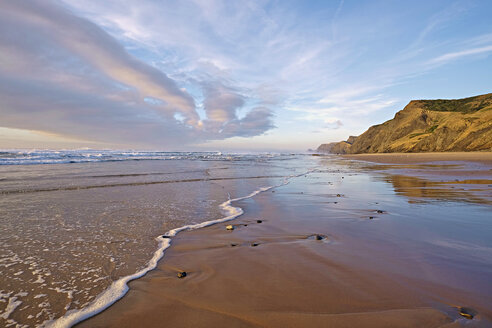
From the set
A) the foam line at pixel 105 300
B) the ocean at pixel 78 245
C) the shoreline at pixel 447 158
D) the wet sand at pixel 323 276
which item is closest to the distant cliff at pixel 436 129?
the shoreline at pixel 447 158

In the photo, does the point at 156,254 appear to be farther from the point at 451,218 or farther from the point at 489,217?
the point at 489,217

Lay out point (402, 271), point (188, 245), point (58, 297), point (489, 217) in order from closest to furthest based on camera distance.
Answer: point (58, 297) < point (402, 271) < point (188, 245) < point (489, 217)

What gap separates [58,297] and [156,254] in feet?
4.33

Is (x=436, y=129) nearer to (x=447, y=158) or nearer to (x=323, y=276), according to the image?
(x=447, y=158)

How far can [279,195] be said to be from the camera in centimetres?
876

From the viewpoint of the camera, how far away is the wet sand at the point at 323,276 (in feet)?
6.94

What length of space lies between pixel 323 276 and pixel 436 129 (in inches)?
2544

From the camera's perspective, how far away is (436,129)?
50812 mm

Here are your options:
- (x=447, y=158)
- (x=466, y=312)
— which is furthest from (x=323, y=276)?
(x=447, y=158)

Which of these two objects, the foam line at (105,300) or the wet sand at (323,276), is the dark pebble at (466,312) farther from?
the foam line at (105,300)

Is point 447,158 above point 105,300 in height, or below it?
above

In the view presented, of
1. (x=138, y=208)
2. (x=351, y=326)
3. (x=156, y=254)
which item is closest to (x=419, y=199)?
(x=351, y=326)

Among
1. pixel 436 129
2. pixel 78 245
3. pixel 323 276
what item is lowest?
pixel 78 245

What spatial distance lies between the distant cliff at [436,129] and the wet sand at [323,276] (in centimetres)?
4907
